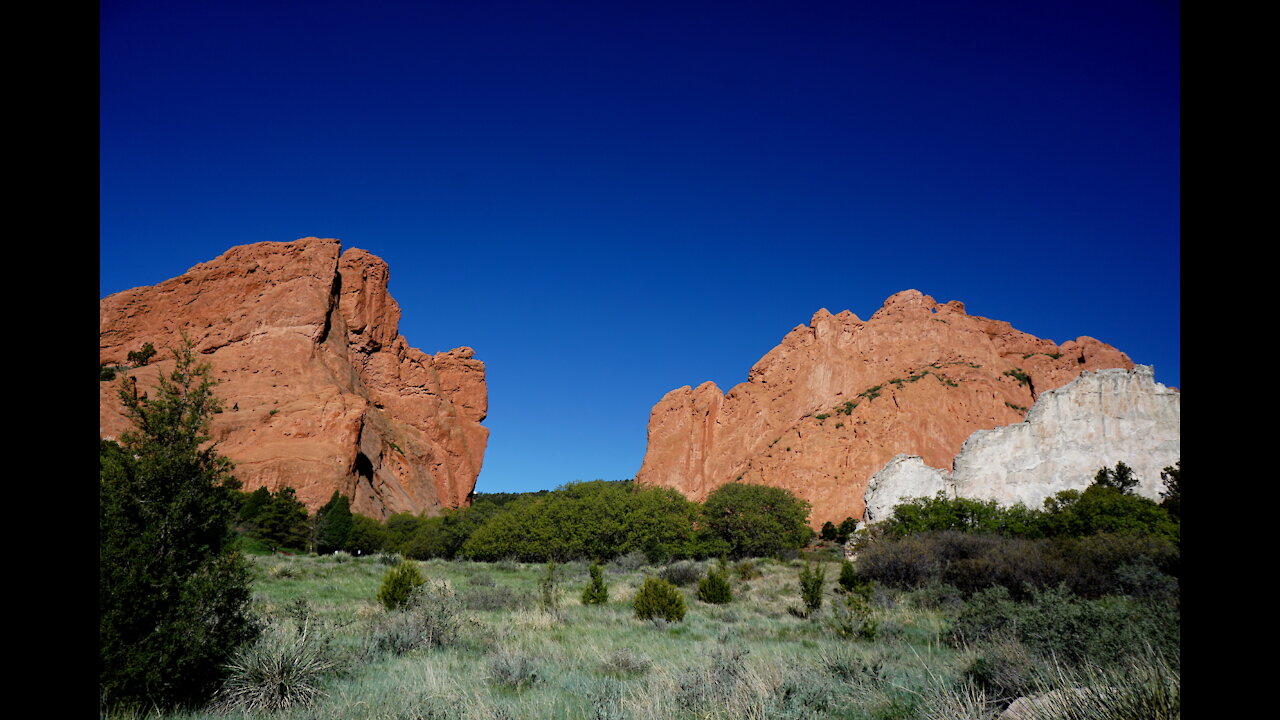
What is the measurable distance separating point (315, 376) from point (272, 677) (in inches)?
2560

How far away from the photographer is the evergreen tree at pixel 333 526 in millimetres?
44250

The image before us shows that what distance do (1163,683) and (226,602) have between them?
881 cm

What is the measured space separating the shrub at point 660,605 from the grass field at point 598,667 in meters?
0.36

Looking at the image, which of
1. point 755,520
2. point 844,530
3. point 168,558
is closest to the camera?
point 168,558

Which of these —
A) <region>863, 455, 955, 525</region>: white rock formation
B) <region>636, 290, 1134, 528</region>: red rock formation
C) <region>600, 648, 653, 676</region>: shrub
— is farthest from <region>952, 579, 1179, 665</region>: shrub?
<region>636, 290, 1134, 528</region>: red rock formation

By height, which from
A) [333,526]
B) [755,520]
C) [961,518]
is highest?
[961,518]

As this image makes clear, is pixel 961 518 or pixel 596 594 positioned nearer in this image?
pixel 596 594

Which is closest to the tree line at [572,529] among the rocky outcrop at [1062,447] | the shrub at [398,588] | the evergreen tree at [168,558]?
the rocky outcrop at [1062,447]

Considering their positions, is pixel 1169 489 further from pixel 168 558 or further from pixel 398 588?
pixel 168 558

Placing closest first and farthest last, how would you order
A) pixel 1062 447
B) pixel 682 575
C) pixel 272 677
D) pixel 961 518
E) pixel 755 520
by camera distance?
pixel 272 677 → pixel 682 575 → pixel 961 518 → pixel 1062 447 → pixel 755 520

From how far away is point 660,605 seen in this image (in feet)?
48.4

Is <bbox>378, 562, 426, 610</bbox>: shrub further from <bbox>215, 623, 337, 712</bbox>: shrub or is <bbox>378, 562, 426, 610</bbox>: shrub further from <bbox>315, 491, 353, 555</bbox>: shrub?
<bbox>315, 491, 353, 555</bbox>: shrub

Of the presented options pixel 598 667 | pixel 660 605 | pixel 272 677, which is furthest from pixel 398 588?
pixel 272 677

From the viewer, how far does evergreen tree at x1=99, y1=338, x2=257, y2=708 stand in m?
6.19
